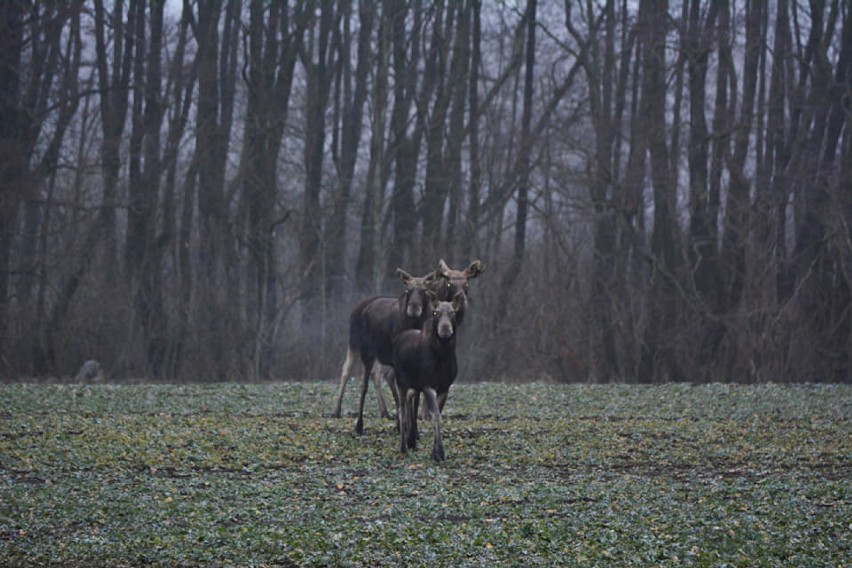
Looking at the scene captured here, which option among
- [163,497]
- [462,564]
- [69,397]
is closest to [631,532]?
[462,564]

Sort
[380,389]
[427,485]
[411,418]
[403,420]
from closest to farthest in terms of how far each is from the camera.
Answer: [427,485] < [403,420] < [411,418] < [380,389]

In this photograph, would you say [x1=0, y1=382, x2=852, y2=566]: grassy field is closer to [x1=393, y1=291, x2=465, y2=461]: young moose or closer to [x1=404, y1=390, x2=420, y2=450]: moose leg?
[x1=404, y1=390, x2=420, y2=450]: moose leg

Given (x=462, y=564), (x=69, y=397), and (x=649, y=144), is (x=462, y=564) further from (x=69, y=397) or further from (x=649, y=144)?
(x=649, y=144)

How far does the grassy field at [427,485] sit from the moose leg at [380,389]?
1.47 feet

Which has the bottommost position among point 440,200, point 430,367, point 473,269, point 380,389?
point 380,389

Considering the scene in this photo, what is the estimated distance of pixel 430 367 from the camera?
13.9m

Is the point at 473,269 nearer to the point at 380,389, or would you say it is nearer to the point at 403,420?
the point at 380,389

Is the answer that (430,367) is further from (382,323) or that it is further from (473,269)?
(473,269)

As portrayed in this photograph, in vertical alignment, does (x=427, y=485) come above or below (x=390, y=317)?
below

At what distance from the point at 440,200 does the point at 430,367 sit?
20.6m

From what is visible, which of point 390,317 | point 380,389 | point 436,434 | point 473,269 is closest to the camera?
point 436,434

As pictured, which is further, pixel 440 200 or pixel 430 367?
pixel 440 200

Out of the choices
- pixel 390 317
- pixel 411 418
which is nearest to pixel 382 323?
pixel 390 317

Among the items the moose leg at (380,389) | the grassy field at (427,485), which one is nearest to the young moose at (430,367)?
the grassy field at (427,485)
